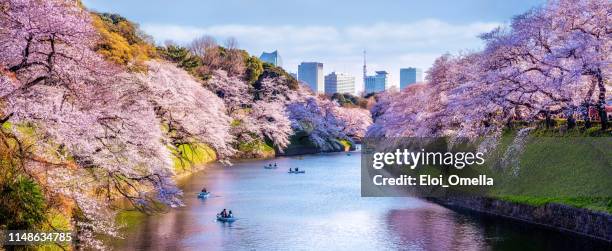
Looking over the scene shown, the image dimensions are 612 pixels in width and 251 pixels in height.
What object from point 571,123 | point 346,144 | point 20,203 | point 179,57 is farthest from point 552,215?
point 346,144

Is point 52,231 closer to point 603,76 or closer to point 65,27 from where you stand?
point 65,27

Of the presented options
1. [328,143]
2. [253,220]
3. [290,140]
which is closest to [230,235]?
[253,220]

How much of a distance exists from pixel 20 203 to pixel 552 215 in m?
22.7

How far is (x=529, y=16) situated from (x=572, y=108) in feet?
20.0

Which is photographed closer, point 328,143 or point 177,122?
point 177,122

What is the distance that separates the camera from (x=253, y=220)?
3275 cm

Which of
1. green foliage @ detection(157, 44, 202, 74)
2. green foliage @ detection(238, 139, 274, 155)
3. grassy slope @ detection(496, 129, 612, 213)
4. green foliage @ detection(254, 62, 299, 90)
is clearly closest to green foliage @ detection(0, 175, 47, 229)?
grassy slope @ detection(496, 129, 612, 213)

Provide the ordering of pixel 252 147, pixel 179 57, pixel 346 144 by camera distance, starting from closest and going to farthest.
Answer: pixel 179 57
pixel 252 147
pixel 346 144

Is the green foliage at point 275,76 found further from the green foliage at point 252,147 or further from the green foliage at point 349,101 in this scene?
→ the green foliage at point 349,101

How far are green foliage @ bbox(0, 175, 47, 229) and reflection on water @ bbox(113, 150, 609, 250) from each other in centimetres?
701

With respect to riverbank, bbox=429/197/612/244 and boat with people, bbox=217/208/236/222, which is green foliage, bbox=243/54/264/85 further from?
boat with people, bbox=217/208/236/222

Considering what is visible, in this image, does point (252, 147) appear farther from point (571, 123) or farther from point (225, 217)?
point (571, 123)

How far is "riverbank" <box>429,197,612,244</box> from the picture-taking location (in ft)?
84.4

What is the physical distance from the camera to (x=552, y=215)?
29.1m
